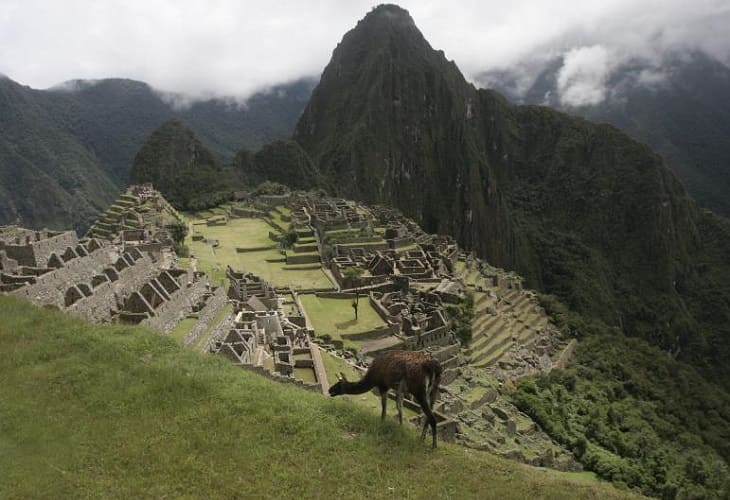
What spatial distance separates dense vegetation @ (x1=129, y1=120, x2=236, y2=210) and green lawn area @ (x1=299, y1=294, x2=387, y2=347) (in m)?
49.5

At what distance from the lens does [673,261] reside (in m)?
133

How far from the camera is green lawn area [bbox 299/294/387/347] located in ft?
95.8

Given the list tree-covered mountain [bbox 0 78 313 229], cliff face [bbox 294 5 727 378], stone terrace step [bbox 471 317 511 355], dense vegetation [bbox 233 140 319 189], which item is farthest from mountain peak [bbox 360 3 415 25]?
stone terrace step [bbox 471 317 511 355]

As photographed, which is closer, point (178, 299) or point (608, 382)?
point (178, 299)

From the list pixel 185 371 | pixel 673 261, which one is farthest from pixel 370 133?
pixel 185 371

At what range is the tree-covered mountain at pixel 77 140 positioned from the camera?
80312 mm

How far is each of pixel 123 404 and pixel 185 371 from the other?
136 cm

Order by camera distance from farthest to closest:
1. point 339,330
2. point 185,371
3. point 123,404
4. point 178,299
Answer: point 339,330 → point 178,299 → point 185,371 → point 123,404

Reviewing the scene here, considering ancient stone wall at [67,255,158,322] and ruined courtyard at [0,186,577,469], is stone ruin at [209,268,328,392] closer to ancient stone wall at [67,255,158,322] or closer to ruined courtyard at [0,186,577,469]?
ruined courtyard at [0,186,577,469]

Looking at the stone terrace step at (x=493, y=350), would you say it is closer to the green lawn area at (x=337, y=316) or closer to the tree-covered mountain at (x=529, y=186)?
the green lawn area at (x=337, y=316)

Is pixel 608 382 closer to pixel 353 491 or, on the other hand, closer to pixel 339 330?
pixel 339 330

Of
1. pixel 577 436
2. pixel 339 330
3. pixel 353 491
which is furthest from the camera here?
pixel 339 330

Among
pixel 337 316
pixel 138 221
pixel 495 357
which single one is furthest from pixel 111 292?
pixel 138 221

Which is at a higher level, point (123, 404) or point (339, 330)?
point (123, 404)
